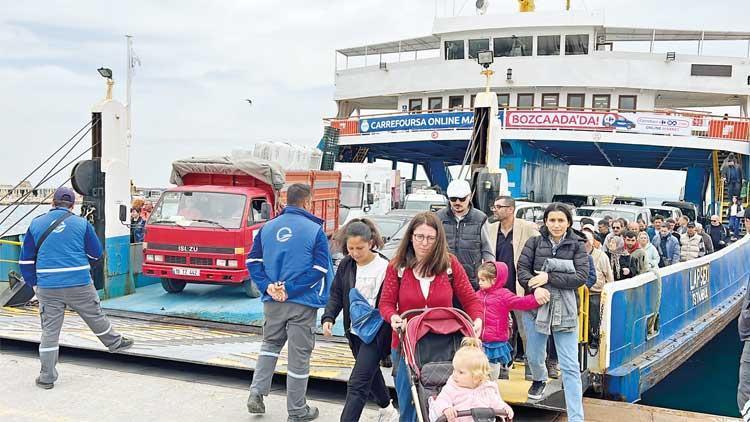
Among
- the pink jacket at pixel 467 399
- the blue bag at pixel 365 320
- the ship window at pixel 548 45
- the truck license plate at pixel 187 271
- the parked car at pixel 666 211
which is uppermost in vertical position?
the ship window at pixel 548 45

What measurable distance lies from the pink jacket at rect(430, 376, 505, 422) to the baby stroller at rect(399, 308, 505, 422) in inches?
11.0

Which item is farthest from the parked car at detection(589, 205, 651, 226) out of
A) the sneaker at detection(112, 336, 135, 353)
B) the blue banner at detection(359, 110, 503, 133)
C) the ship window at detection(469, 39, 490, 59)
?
the sneaker at detection(112, 336, 135, 353)

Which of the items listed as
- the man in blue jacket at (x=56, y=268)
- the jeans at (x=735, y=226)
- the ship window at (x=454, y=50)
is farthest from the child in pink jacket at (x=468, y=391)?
the ship window at (x=454, y=50)

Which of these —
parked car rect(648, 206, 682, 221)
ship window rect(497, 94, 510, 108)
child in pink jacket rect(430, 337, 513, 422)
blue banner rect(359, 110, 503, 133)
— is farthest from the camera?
ship window rect(497, 94, 510, 108)

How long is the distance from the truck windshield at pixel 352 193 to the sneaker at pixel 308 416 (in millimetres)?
12074

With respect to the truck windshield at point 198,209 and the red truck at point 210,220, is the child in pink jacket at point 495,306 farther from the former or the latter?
the truck windshield at point 198,209

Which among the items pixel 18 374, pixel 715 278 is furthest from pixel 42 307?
pixel 715 278

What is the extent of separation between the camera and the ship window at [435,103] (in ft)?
79.5

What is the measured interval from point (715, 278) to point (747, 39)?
17.1 metres

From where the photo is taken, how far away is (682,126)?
19828 mm

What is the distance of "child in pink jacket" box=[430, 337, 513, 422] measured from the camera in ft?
10.9

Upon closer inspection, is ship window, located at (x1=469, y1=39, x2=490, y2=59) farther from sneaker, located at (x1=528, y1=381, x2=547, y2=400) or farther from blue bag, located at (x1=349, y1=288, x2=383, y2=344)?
blue bag, located at (x1=349, y1=288, x2=383, y2=344)

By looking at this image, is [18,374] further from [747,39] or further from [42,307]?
[747,39]

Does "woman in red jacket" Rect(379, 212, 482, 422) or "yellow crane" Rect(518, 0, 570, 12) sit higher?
"yellow crane" Rect(518, 0, 570, 12)
